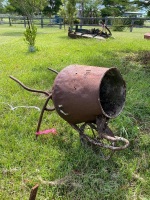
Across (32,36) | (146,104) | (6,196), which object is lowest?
(6,196)

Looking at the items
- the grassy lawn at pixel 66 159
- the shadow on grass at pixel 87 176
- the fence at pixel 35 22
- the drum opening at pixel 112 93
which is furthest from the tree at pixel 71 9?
the shadow on grass at pixel 87 176

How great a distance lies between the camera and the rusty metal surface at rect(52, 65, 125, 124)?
66.8 inches

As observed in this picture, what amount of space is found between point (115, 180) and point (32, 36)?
19.6ft

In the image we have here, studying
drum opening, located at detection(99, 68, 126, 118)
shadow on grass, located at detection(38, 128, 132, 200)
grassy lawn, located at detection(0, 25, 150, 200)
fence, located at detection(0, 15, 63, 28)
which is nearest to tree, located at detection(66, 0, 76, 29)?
fence, located at detection(0, 15, 63, 28)

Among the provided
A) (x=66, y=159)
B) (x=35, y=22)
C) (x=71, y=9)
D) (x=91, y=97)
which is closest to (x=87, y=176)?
(x=66, y=159)

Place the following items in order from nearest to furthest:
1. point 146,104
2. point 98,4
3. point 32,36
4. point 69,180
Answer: point 69,180, point 146,104, point 32,36, point 98,4

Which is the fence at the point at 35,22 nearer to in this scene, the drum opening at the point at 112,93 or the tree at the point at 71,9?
the tree at the point at 71,9

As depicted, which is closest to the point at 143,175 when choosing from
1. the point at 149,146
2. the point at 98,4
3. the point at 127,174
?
the point at 127,174

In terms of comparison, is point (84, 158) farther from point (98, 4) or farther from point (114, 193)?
point (98, 4)

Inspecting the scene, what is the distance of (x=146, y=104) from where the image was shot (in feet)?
9.52

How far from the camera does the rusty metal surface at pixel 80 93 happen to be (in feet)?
5.57

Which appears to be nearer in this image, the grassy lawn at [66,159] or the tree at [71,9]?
the grassy lawn at [66,159]

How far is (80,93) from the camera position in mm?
1760

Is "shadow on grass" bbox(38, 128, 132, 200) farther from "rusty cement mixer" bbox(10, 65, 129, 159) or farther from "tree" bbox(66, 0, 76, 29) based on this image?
"tree" bbox(66, 0, 76, 29)
